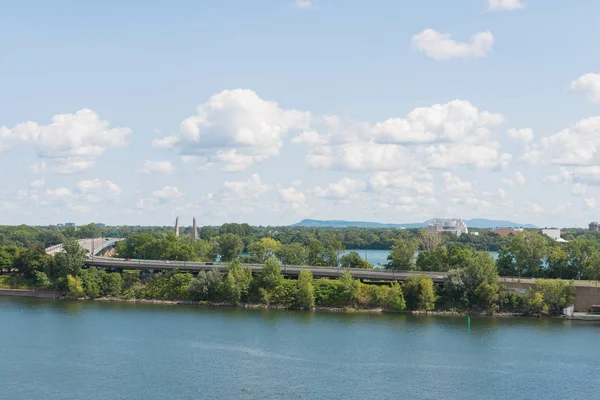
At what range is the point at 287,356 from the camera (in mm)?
52531

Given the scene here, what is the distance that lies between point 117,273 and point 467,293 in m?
43.2

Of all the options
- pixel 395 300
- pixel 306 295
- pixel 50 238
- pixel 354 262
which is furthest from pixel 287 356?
pixel 50 238

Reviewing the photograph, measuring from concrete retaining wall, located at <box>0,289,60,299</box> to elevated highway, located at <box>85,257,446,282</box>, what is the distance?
27.9ft

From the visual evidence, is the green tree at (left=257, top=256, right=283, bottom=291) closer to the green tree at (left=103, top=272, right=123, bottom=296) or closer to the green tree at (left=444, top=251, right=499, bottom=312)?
the green tree at (left=103, top=272, right=123, bottom=296)

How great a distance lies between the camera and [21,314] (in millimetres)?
69312

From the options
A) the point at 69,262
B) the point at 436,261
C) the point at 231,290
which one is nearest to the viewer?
the point at 231,290

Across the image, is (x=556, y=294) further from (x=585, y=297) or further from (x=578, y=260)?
(x=578, y=260)

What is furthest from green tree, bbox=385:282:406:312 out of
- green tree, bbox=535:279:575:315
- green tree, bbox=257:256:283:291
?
green tree, bbox=535:279:575:315

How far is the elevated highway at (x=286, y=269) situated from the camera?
81.1 m

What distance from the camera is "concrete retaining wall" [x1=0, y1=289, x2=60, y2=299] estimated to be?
8250 cm

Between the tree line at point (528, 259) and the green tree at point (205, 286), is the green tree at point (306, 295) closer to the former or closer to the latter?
the green tree at point (205, 286)

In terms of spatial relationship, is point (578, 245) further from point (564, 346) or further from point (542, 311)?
point (564, 346)

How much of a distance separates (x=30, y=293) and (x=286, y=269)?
107ft

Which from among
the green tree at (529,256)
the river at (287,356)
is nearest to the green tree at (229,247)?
the river at (287,356)
